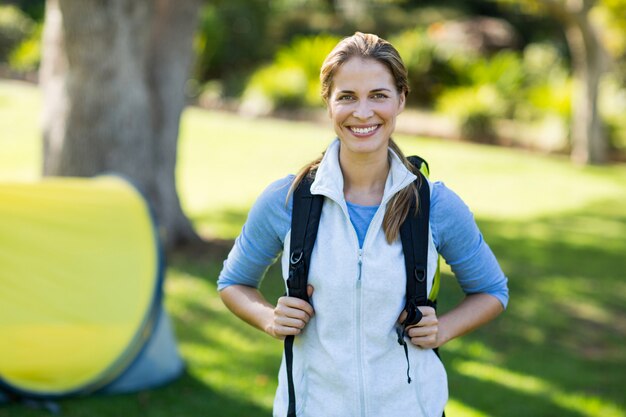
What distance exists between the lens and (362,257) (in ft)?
7.66

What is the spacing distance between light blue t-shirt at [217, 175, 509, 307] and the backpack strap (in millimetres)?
46

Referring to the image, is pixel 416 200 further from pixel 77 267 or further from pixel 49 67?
pixel 49 67

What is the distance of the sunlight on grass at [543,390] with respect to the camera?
5520 millimetres

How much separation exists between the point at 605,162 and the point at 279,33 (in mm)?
10988

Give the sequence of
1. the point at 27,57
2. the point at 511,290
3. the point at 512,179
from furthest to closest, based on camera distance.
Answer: the point at 27,57 < the point at 512,179 < the point at 511,290

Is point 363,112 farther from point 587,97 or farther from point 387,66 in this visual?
point 587,97

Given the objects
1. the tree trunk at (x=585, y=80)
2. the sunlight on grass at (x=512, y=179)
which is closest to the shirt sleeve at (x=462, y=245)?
the sunlight on grass at (x=512, y=179)

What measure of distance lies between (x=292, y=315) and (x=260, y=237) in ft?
0.79

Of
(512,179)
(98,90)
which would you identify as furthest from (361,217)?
(512,179)

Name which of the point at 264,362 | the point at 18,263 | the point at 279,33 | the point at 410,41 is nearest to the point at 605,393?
the point at 264,362

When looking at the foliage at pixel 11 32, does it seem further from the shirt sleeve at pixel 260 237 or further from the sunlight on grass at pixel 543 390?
the shirt sleeve at pixel 260 237

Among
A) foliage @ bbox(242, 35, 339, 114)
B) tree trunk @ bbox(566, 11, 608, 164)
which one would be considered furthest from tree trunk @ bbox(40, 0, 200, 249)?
foliage @ bbox(242, 35, 339, 114)

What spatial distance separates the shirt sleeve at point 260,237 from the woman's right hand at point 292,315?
0.58 feet

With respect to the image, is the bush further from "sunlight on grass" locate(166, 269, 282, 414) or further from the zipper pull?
the zipper pull
